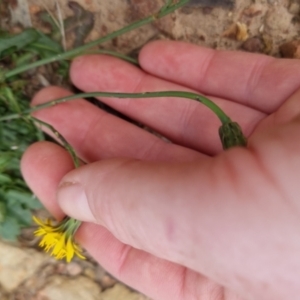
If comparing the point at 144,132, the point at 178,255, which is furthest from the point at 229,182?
the point at 144,132

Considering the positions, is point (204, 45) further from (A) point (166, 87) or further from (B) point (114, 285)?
(B) point (114, 285)

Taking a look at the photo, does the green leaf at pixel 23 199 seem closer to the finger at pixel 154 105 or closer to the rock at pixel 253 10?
the finger at pixel 154 105

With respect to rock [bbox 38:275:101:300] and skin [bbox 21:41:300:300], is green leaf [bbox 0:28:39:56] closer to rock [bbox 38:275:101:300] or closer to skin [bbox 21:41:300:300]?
skin [bbox 21:41:300:300]

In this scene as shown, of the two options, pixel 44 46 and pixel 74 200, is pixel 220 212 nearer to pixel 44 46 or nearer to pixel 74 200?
pixel 74 200

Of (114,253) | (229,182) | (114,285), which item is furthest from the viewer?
(114,285)

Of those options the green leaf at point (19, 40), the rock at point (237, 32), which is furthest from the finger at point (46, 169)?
the rock at point (237, 32)

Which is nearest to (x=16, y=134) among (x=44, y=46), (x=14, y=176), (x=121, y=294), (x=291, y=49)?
(x=14, y=176)

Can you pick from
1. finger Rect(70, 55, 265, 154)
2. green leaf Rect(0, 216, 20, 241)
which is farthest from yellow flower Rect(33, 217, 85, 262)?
finger Rect(70, 55, 265, 154)
